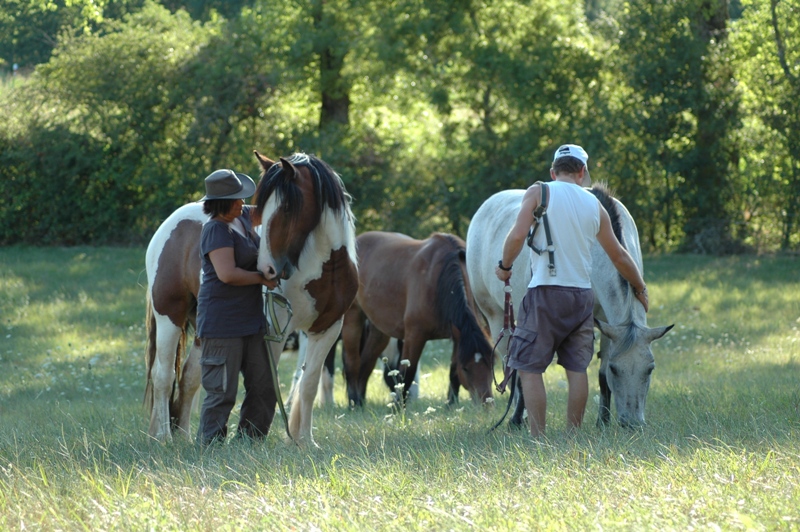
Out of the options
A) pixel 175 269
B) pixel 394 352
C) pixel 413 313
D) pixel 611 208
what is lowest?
pixel 394 352

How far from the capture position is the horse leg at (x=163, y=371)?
6.78 meters

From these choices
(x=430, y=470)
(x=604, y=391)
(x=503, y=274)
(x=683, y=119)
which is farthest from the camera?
(x=683, y=119)

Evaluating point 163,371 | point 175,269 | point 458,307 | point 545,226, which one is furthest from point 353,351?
point 545,226

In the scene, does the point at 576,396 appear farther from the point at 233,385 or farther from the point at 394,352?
the point at 394,352

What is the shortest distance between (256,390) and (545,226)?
6.86 feet

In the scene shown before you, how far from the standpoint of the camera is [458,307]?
8.28 meters

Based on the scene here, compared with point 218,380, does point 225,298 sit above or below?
above

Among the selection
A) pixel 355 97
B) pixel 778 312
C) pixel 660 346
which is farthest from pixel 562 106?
pixel 660 346

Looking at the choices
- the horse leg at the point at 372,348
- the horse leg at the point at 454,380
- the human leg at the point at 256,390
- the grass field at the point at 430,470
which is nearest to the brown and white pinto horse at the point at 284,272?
the human leg at the point at 256,390

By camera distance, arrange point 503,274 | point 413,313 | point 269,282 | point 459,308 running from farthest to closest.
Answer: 1. point 413,313
2. point 459,308
3. point 269,282
4. point 503,274

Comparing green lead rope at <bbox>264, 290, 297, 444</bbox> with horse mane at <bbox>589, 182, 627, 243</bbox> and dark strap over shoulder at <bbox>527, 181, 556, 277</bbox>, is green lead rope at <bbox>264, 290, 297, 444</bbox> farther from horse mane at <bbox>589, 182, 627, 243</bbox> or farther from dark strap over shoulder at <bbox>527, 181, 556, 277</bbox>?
horse mane at <bbox>589, 182, 627, 243</bbox>

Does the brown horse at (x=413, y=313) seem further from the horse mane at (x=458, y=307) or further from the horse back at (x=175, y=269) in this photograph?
the horse back at (x=175, y=269)

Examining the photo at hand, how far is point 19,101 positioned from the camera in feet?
71.0

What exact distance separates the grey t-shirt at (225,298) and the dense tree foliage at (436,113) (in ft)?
48.6
